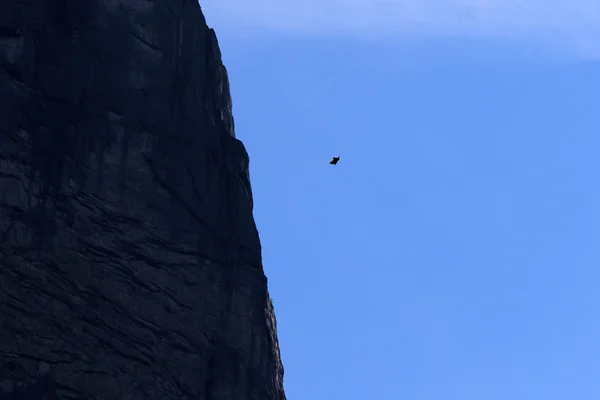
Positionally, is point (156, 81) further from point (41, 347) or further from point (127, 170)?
point (41, 347)

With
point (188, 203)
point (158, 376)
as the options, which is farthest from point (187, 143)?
point (158, 376)

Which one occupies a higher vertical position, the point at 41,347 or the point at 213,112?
the point at 213,112

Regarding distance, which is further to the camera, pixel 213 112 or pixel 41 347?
pixel 213 112

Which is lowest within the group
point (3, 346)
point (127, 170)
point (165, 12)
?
point (3, 346)

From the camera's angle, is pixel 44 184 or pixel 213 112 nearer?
pixel 44 184

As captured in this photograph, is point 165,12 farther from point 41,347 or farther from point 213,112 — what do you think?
point 41,347

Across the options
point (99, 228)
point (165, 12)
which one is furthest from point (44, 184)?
point (165, 12)
